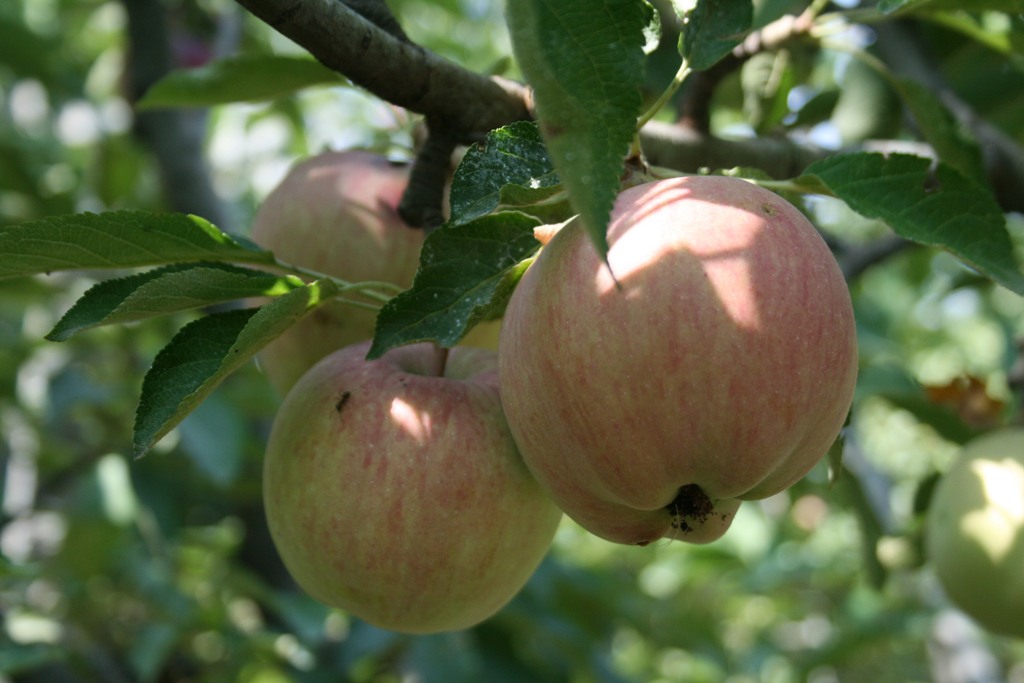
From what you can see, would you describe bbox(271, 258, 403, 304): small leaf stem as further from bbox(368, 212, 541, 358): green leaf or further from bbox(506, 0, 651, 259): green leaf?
bbox(506, 0, 651, 259): green leaf

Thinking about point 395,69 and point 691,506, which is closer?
point 691,506

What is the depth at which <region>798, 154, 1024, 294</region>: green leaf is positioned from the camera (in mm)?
891

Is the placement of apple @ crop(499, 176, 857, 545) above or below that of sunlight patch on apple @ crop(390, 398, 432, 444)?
above

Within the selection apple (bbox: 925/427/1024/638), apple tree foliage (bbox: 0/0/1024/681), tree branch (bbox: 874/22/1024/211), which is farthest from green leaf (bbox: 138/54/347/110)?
apple (bbox: 925/427/1024/638)

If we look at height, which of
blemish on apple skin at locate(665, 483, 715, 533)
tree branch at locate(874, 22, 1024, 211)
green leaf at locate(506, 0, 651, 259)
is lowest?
tree branch at locate(874, 22, 1024, 211)

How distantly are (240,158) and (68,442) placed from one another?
2035mm

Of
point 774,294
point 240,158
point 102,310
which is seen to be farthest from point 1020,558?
point 240,158

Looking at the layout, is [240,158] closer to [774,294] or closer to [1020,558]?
[1020,558]

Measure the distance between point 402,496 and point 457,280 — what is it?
8.1 inches

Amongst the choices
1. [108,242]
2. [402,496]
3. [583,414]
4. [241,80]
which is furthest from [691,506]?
[241,80]

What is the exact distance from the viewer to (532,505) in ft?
3.16

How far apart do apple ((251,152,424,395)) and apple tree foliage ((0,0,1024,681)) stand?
0.19 ft

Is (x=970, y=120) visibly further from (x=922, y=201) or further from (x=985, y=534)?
(x=922, y=201)

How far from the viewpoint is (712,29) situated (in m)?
0.92
